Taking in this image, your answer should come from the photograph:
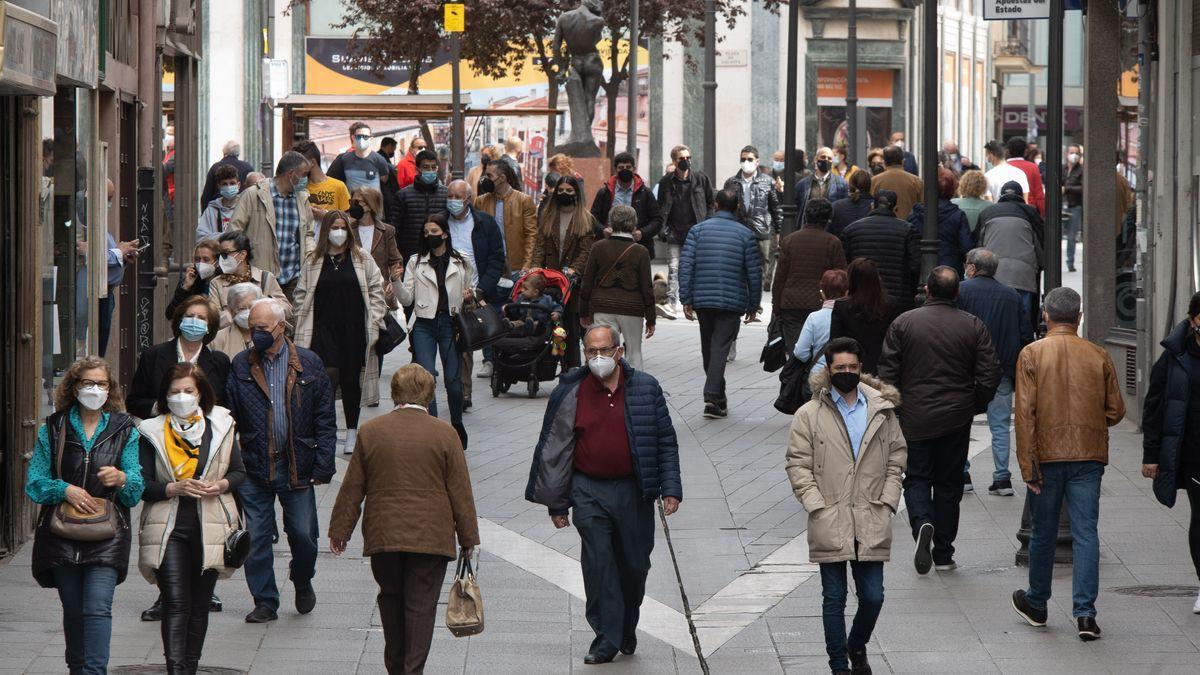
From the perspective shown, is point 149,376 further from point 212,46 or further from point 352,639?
point 212,46

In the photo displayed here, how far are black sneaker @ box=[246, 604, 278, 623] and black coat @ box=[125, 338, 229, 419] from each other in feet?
3.40

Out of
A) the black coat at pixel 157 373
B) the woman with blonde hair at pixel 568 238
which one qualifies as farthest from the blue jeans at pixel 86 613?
the woman with blonde hair at pixel 568 238

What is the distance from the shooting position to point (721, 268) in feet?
56.1

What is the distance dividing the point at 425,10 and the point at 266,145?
549 cm

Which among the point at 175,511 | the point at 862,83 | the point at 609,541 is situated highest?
the point at 862,83

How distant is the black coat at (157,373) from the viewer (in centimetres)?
1032

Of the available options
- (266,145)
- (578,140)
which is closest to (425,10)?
(266,145)

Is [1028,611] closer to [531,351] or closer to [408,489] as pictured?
[408,489]

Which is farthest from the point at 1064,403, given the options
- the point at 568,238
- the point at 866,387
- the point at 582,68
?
the point at 582,68

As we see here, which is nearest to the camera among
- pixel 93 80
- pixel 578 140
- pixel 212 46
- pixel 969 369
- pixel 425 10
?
pixel 969 369

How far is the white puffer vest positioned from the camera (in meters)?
8.77

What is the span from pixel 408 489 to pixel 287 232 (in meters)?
8.51

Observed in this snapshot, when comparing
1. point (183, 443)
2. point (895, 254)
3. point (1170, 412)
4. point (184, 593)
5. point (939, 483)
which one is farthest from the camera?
point (895, 254)

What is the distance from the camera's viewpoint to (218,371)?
10453mm
